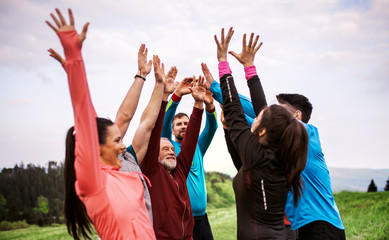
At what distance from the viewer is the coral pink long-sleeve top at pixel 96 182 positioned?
1.81m

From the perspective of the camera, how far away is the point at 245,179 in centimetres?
259

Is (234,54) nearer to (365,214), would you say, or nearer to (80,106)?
(80,106)

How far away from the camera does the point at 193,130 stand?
146 inches

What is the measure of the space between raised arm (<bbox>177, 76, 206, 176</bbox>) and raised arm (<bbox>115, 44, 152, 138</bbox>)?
836mm

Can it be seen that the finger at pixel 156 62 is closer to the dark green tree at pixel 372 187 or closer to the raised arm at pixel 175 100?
the raised arm at pixel 175 100

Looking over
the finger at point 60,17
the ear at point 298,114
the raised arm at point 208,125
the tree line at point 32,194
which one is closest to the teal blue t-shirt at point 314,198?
the ear at point 298,114

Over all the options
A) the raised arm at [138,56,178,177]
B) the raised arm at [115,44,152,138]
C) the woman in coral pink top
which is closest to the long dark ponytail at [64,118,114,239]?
the woman in coral pink top

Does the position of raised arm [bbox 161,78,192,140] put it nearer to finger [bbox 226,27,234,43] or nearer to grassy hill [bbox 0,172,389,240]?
finger [bbox 226,27,234,43]

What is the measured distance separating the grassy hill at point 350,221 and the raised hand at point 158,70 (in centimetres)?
747

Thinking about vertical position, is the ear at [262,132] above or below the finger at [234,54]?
below

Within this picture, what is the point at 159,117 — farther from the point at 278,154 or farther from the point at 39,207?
the point at 39,207

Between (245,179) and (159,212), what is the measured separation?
1.18 meters

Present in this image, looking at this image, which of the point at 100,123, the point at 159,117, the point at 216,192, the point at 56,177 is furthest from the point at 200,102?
the point at 216,192

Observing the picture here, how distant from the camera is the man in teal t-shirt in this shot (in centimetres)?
436
